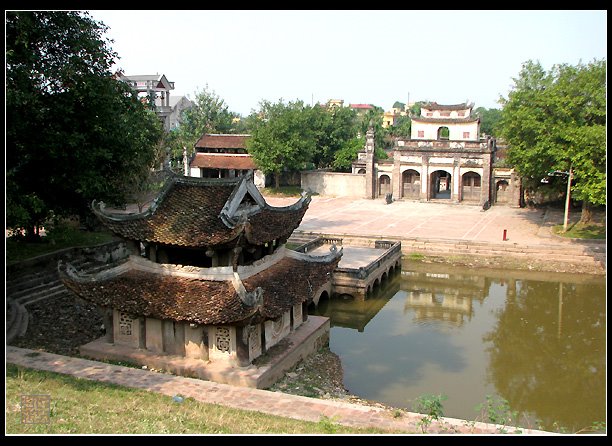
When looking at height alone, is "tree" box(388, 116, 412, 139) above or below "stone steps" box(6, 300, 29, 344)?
above

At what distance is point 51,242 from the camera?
987 inches

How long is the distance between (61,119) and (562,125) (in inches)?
984

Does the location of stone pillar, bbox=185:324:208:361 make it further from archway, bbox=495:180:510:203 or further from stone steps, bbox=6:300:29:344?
archway, bbox=495:180:510:203

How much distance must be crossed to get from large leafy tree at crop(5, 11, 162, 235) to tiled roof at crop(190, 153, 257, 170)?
31.5 m

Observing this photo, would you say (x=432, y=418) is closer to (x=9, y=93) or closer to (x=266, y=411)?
(x=266, y=411)

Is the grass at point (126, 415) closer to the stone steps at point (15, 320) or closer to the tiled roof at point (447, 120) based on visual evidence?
the stone steps at point (15, 320)

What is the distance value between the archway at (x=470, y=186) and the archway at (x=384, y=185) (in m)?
6.30

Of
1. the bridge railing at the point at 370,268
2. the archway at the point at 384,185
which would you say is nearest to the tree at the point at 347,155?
the archway at the point at 384,185

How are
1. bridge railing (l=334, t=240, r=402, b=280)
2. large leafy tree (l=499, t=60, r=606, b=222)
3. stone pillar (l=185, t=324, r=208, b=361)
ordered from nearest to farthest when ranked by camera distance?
1. stone pillar (l=185, t=324, r=208, b=361)
2. bridge railing (l=334, t=240, r=402, b=280)
3. large leafy tree (l=499, t=60, r=606, b=222)

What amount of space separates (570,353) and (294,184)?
3812cm

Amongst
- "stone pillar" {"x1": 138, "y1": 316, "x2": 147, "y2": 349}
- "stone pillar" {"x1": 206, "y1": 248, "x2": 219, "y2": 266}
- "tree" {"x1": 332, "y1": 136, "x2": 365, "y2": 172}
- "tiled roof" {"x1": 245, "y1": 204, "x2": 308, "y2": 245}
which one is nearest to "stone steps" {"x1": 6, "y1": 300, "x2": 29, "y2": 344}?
"stone pillar" {"x1": 138, "y1": 316, "x2": 147, "y2": 349}

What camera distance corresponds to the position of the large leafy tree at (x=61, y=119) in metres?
17.8

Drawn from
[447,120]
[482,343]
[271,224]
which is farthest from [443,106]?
[271,224]

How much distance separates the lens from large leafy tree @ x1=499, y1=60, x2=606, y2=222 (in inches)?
1180
